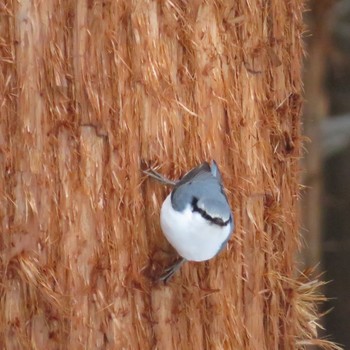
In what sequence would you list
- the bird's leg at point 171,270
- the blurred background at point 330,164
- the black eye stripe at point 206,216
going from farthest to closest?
the blurred background at point 330,164 < the bird's leg at point 171,270 < the black eye stripe at point 206,216

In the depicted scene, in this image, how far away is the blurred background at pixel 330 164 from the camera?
2.65 metres

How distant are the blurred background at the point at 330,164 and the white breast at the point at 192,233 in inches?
51.7

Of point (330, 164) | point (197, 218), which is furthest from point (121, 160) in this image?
point (330, 164)

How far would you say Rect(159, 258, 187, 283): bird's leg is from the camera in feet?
4.72

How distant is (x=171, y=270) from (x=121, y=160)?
0.67 ft

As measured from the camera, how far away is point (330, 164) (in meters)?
2.79

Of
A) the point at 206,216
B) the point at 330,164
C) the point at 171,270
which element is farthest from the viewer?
the point at 330,164

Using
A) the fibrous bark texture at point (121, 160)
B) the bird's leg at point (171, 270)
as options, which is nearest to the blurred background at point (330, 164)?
the fibrous bark texture at point (121, 160)

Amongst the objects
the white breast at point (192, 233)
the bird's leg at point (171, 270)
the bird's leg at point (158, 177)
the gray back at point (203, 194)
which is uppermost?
the bird's leg at point (158, 177)

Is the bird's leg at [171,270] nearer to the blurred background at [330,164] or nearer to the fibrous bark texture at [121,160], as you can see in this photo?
the fibrous bark texture at [121,160]

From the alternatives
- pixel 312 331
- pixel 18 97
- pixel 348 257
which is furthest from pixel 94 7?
pixel 348 257

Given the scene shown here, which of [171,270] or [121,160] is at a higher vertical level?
[121,160]

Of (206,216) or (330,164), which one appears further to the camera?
(330,164)

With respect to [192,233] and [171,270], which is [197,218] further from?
[171,270]
